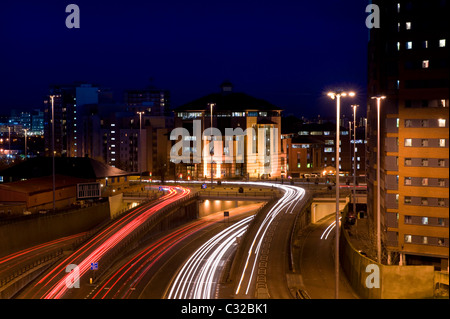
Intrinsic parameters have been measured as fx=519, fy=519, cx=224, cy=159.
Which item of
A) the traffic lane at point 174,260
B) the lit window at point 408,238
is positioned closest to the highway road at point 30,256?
the traffic lane at point 174,260

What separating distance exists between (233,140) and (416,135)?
53.9 m

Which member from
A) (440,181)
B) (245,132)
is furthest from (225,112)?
(440,181)

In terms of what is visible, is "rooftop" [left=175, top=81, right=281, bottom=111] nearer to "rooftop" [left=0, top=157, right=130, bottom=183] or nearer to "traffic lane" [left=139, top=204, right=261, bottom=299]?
"rooftop" [left=0, top=157, right=130, bottom=183]

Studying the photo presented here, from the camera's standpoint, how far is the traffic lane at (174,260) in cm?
3314

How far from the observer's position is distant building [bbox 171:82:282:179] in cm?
9362

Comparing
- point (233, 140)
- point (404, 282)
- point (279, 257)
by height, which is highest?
point (233, 140)

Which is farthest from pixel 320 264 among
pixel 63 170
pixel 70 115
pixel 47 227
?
pixel 70 115

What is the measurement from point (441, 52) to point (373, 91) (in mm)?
11355

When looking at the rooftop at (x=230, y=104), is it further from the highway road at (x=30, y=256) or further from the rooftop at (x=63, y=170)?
the highway road at (x=30, y=256)

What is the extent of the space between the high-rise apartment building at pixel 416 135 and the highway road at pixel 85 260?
75.5 feet

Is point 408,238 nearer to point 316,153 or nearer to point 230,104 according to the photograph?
point 230,104

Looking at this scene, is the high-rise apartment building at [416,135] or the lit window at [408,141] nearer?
the high-rise apartment building at [416,135]

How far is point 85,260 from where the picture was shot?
3897cm

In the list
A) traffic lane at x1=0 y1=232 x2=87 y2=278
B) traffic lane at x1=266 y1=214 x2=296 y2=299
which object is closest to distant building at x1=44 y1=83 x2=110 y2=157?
traffic lane at x1=0 y1=232 x2=87 y2=278
